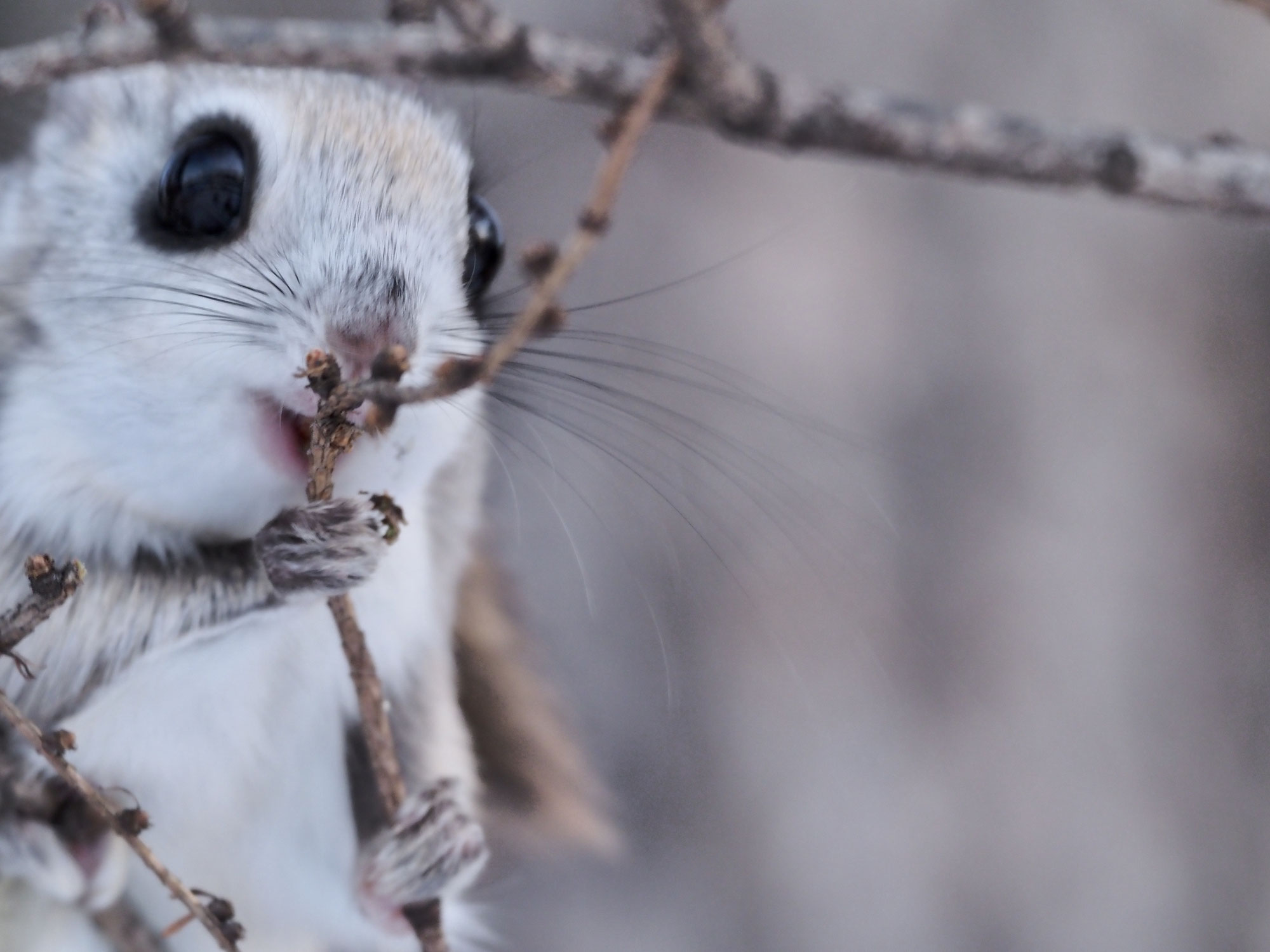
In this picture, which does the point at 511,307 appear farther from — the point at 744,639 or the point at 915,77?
the point at 915,77

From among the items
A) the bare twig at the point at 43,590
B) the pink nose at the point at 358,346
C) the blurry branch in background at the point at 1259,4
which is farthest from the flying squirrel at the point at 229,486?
the blurry branch in background at the point at 1259,4

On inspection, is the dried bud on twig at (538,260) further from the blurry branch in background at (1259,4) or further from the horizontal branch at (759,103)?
the blurry branch in background at (1259,4)

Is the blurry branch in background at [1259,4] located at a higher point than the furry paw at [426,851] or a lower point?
higher

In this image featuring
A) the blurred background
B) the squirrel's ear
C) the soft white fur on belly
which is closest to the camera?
the soft white fur on belly

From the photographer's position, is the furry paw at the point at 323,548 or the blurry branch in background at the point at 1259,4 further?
the furry paw at the point at 323,548

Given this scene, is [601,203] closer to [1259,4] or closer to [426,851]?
[1259,4]

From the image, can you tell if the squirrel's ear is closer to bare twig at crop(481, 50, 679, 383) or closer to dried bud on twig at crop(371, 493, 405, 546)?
dried bud on twig at crop(371, 493, 405, 546)

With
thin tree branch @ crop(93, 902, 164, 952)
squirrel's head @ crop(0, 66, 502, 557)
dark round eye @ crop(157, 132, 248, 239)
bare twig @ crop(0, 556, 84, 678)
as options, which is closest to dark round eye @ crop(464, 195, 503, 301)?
squirrel's head @ crop(0, 66, 502, 557)
